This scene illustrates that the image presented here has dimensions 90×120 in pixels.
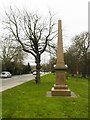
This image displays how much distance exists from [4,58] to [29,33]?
33851 mm

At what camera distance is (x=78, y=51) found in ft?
197

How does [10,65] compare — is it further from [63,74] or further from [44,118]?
[44,118]

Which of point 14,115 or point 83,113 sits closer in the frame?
point 14,115

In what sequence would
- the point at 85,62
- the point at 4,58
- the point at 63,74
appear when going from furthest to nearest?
the point at 4,58, the point at 85,62, the point at 63,74

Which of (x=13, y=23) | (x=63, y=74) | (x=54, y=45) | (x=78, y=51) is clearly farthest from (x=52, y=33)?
(x=78, y=51)

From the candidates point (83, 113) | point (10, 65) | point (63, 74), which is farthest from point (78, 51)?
point (83, 113)

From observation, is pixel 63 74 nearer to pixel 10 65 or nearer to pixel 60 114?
pixel 60 114

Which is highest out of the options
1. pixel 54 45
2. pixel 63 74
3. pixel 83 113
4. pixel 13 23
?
pixel 13 23

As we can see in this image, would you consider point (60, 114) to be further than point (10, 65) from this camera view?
No

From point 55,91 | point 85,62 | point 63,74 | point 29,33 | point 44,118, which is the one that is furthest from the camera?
point 85,62

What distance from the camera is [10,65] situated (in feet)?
229

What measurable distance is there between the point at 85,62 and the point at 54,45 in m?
25.3

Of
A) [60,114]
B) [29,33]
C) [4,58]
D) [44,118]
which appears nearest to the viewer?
[44,118]

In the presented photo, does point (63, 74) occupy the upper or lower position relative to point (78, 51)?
lower
